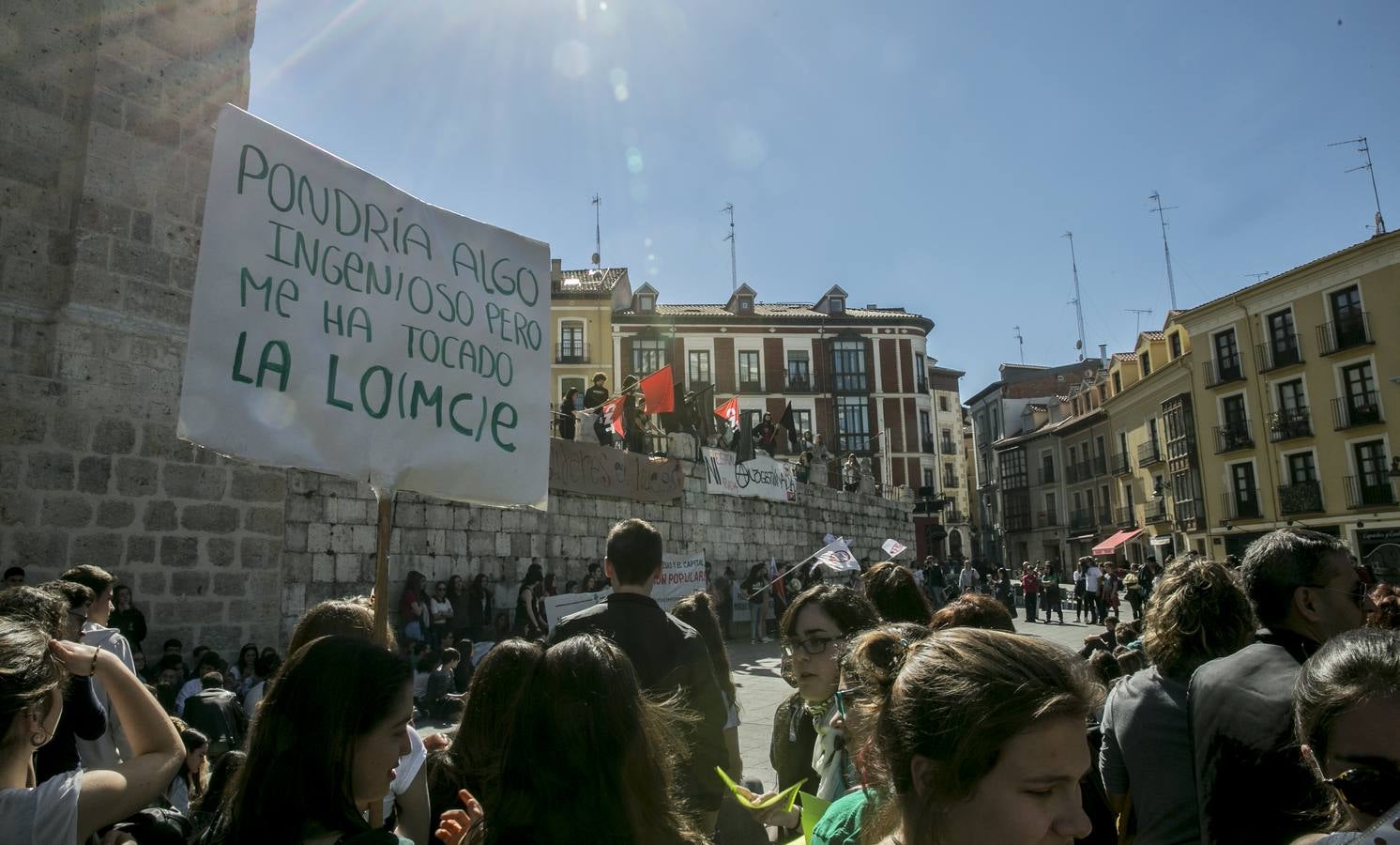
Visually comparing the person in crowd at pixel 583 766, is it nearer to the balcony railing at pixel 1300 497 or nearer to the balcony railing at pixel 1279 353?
the balcony railing at pixel 1300 497

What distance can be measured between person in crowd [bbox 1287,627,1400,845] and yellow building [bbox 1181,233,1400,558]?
94.5 feet

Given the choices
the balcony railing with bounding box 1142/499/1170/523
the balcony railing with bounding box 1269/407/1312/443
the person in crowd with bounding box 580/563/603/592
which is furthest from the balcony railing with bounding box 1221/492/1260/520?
the person in crowd with bounding box 580/563/603/592

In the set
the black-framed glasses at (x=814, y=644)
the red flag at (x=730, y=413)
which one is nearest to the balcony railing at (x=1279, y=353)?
the red flag at (x=730, y=413)

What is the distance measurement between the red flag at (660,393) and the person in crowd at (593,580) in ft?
14.0

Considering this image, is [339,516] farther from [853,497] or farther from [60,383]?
[853,497]

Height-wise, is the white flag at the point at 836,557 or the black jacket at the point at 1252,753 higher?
the white flag at the point at 836,557

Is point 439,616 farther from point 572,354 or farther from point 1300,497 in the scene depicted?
point 1300,497

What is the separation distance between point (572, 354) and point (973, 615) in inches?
1313

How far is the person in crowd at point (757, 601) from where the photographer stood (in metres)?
17.6

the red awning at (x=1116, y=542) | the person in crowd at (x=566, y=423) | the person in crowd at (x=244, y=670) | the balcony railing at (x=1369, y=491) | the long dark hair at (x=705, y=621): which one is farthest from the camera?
the red awning at (x=1116, y=542)

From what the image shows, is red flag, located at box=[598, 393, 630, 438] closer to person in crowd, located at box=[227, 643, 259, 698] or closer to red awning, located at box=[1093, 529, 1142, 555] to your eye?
person in crowd, located at box=[227, 643, 259, 698]

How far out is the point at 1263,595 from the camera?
2.48 metres

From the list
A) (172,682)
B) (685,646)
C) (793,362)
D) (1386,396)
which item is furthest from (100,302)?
(793,362)

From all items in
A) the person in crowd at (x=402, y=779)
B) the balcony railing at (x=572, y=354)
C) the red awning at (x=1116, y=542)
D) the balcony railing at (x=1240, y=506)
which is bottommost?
the person in crowd at (x=402, y=779)
